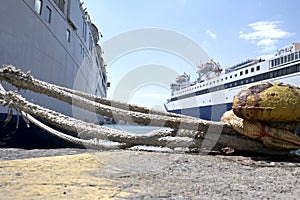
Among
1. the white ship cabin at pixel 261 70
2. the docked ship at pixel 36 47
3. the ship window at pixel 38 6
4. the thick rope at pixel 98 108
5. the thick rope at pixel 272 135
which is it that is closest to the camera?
the thick rope at pixel 272 135

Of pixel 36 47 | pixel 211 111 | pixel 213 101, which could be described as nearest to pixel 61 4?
pixel 36 47

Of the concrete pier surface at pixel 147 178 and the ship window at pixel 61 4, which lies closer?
the concrete pier surface at pixel 147 178

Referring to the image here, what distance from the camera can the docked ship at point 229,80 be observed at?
18.8 meters

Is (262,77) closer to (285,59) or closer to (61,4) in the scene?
(285,59)

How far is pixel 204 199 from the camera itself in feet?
4.74

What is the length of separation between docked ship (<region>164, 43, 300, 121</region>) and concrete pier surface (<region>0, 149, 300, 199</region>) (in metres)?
17.6

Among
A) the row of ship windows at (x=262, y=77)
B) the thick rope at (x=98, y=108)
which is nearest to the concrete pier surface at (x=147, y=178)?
the thick rope at (x=98, y=108)

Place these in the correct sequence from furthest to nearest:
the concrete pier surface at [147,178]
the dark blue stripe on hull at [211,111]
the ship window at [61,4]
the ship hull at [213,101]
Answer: the dark blue stripe on hull at [211,111] → the ship hull at [213,101] → the ship window at [61,4] → the concrete pier surface at [147,178]

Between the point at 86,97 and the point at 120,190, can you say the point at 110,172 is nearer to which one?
the point at 120,190

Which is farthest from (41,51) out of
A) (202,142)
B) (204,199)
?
(204,199)

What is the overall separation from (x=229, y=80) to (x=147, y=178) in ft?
86.0

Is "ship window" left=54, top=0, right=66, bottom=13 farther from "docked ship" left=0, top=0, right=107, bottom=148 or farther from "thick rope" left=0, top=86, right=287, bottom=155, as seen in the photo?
"thick rope" left=0, top=86, right=287, bottom=155

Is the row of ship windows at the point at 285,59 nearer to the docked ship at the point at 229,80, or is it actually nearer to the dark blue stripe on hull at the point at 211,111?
the docked ship at the point at 229,80

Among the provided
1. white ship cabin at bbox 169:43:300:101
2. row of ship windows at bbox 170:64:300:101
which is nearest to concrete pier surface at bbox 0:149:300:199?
row of ship windows at bbox 170:64:300:101
